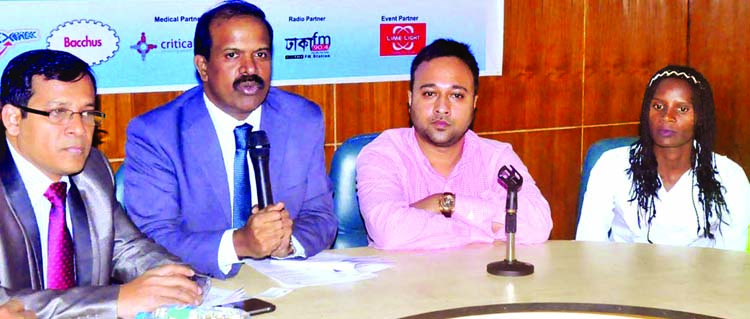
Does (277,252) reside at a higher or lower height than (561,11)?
lower

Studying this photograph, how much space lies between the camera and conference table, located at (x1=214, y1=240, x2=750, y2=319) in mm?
2723

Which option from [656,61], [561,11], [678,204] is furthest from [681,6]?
[678,204]

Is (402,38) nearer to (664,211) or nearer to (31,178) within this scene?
(664,211)

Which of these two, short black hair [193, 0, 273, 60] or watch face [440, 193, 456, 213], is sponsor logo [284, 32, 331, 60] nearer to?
short black hair [193, 0, 273, 60]

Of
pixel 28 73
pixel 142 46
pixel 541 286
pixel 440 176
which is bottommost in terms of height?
pixel 541 286

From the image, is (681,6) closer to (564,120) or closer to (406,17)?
(564,120)

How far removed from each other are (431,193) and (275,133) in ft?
2.01

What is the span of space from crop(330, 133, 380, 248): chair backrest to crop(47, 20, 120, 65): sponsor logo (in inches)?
46.3

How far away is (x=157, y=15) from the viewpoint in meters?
4.38

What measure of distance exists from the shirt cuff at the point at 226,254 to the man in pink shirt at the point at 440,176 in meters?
0.53

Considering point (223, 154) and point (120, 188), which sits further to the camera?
point (223, 154)

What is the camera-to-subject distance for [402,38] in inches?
198

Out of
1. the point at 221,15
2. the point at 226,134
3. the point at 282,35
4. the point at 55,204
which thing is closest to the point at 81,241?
the point at 55,204

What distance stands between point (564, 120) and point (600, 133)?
271 millimetres
